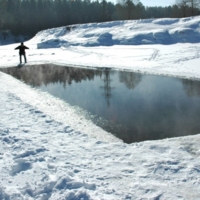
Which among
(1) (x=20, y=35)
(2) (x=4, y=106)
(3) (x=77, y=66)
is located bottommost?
(2) (x=4, y=106)

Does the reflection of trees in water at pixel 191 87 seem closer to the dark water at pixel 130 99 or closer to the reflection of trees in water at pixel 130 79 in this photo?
the dark water at pixel 130 99

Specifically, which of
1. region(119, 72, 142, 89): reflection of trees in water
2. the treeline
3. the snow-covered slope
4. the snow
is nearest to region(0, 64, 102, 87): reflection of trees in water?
region(119, 72, 142, 89): reflection of trees in water

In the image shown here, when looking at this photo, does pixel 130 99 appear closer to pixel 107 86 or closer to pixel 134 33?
pixel 107 86

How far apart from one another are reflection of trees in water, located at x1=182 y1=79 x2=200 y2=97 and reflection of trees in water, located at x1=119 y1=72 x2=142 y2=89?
83.9 inches

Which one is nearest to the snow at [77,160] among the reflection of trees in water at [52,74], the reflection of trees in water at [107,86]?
the reflection of trees in water at [107,86]

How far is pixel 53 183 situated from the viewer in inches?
155

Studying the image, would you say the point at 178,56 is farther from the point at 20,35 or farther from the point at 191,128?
the point at 20,35

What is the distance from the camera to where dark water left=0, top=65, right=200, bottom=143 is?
21.4 feet

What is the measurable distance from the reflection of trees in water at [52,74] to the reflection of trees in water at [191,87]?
15.7 ft

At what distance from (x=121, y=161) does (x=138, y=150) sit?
63 cm

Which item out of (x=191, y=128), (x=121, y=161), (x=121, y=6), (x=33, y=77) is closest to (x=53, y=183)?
(x=121, y=161)

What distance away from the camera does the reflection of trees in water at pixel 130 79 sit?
1117cm

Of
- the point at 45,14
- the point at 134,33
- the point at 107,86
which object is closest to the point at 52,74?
the point at 107,86

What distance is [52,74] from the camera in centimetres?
1443
